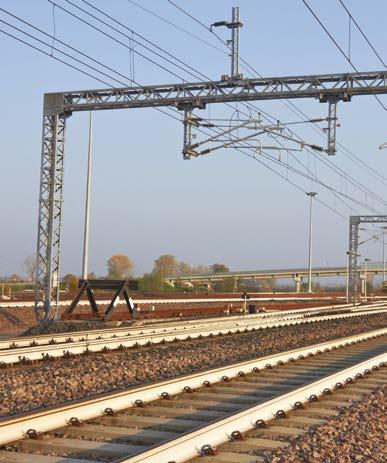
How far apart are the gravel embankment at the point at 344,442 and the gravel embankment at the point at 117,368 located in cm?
366

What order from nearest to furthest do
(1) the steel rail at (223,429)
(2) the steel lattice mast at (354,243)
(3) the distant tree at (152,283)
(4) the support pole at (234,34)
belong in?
(1) the steel rail at (223,429) < (4) the support pole at (234,34) < (2) the steel lattice mast at (354,243) < (3) the distant tree at (152,283)

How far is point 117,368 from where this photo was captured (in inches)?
522

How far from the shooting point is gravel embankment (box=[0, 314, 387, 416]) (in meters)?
10.4

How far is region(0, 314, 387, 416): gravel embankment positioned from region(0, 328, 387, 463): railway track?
1241mm

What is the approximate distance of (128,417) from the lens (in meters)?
8.55

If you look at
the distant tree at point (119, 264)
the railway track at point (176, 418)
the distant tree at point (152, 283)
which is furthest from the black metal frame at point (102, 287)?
the distant tree at point (119, 264)

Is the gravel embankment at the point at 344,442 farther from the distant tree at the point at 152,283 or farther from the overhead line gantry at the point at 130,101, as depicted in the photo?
the distant tree at the point at 152,283

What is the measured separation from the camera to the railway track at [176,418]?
6.81 metres

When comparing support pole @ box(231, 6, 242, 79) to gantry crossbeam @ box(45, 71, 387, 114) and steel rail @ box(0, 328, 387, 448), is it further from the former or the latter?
steel rail @ box(0, 328, 387, 448)

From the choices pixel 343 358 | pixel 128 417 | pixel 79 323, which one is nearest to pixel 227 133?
pixel 79 323

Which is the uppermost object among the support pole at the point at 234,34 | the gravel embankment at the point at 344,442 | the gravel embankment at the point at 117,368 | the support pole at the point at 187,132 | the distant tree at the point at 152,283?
the support pole at the point at 234,34

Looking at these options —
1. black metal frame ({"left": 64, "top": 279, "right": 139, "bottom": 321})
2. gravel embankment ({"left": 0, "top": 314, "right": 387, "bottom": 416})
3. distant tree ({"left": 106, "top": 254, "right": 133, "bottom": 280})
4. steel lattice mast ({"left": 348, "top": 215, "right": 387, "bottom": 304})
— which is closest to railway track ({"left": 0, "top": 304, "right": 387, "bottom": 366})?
gravel embankment ({"left": 0, "top": 314, "right": 387, "bottom": 416})

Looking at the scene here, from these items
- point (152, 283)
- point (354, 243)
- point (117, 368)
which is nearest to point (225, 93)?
point (117, 368)

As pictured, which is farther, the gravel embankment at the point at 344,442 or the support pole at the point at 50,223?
the support pole at the point at 50,223
